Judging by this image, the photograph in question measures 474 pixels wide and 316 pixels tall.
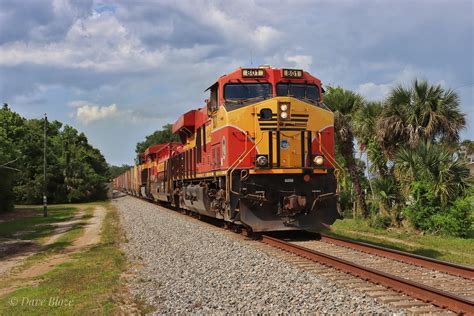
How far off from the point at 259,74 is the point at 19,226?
1459 centimetres

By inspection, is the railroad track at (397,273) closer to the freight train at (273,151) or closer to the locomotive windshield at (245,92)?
the freight train at (273,151)

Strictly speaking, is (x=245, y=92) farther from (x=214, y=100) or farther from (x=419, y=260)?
(x=419, y=260)

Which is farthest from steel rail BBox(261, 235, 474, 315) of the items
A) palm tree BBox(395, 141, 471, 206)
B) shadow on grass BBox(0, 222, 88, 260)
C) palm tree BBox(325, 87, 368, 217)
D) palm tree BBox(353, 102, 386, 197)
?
palm tree BBox(325, 87, 368, 217)

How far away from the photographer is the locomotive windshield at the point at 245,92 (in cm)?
1339

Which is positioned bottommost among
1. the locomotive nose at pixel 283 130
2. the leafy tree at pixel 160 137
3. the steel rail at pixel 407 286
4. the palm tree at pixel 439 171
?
the steel rail at pixel 407 286

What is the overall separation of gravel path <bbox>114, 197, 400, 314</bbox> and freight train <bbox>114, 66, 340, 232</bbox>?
130cm

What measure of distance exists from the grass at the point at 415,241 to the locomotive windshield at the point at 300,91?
4.54m

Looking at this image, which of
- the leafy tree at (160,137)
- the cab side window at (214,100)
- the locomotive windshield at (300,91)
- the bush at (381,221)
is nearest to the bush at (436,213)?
the bush at (381,221)

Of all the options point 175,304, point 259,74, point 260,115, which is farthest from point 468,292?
point 259,74

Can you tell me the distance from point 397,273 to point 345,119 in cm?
1285

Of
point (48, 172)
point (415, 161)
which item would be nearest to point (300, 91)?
point (415, 161)

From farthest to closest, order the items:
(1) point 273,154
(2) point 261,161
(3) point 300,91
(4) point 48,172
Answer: (4) point 48,172 < (3) point 300,91 < (1) point 273,154 < (2) point 261,161

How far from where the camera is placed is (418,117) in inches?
643

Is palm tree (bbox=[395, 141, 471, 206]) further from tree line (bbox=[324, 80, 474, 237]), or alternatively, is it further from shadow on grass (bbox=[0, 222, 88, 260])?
shadow on grass (bbox=[0, 222, 88, 260])
